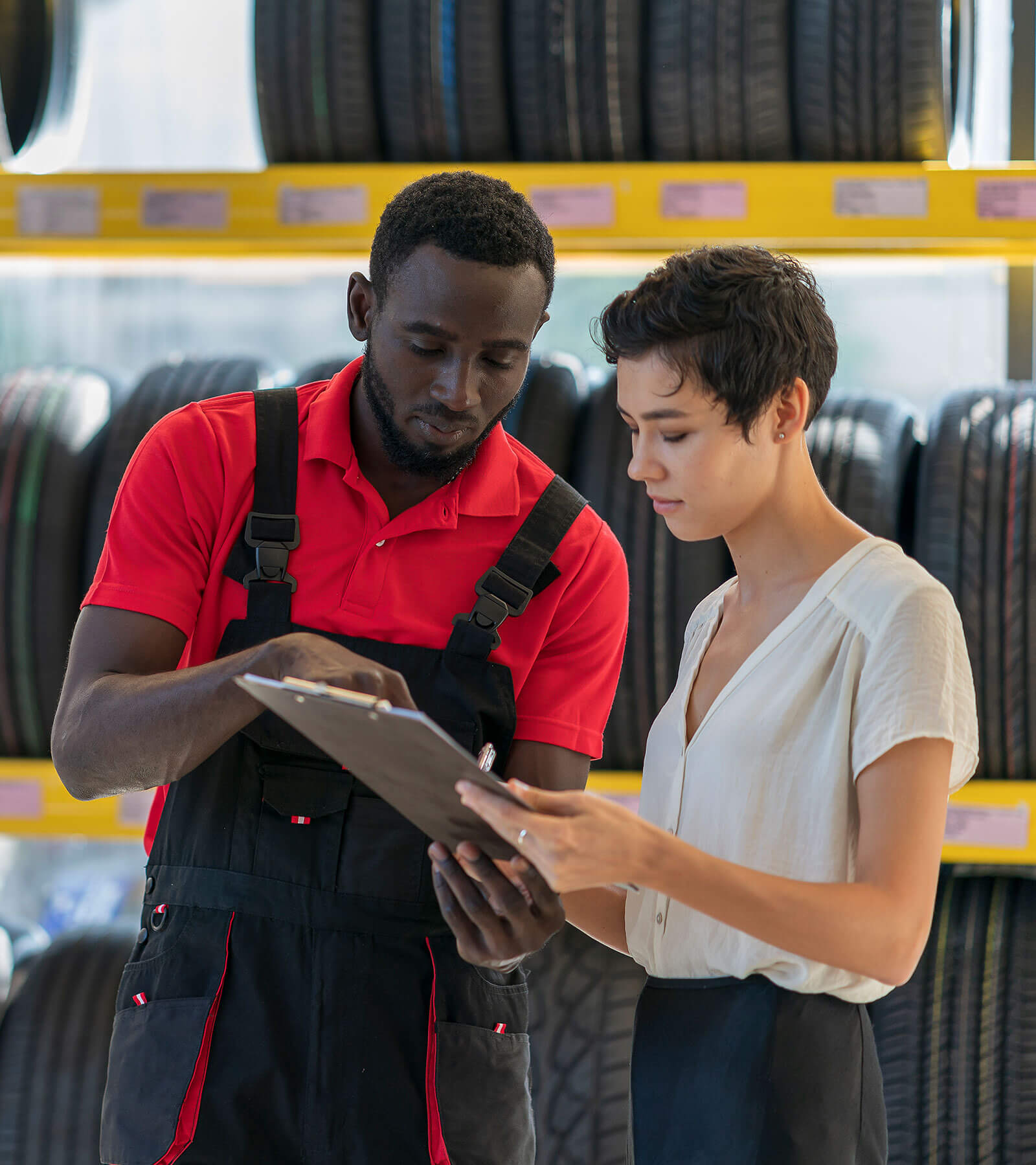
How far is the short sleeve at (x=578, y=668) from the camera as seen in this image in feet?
4.70

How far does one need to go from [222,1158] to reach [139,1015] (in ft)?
0.54

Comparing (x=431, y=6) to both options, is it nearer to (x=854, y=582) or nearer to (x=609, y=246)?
(x=609, y=246)

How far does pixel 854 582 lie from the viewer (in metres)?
1.11

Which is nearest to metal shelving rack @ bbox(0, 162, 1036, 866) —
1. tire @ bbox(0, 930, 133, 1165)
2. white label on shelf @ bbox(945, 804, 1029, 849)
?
white label on shelf @ bbox(945, 804, 1029, 849)

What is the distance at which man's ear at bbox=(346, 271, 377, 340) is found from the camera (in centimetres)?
147

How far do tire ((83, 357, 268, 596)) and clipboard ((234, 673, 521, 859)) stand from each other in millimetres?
1288

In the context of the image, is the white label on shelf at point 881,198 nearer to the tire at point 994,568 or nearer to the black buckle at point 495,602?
the tire at point 994,568

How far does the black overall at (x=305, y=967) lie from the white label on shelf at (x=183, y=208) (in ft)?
3.35

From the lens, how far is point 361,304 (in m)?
1.47

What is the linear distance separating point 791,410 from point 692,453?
103mm

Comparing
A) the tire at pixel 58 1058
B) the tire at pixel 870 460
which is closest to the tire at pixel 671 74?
the tire at pixel 870 460

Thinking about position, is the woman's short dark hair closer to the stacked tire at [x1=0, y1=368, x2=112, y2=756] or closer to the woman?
the woman

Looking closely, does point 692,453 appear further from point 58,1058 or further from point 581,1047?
point 58,1058

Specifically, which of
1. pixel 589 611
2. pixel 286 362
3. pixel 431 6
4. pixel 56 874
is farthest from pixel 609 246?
pixel 56 874
